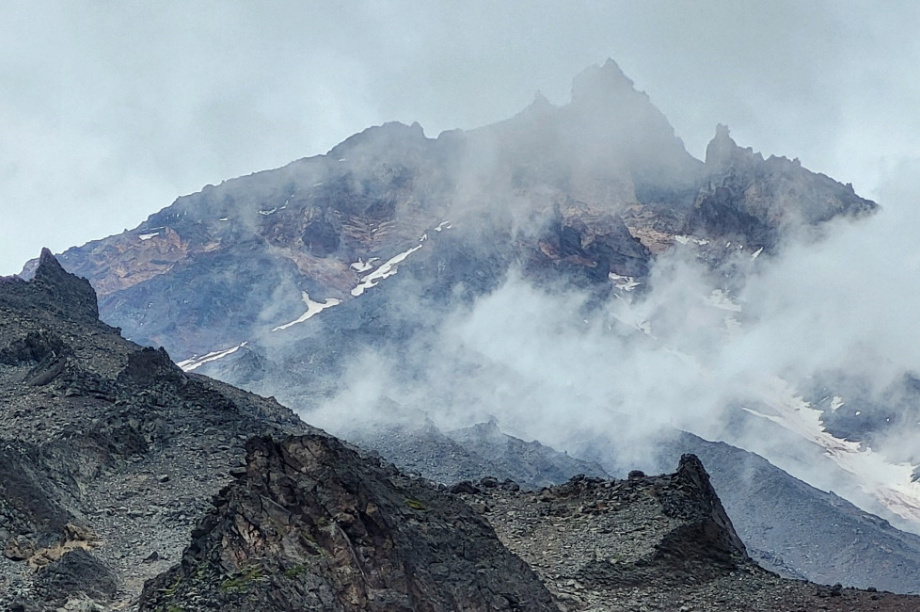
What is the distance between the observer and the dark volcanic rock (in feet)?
98.4

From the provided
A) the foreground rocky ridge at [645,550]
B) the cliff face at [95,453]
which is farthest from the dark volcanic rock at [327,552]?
the cliff face at [95,453]

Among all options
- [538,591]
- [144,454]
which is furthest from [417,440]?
Result: [538,591]

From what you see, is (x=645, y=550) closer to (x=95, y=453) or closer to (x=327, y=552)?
(x=327, y=552)

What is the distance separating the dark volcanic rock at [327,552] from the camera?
30.0 metres

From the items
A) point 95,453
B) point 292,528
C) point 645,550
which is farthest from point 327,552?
point 95,453

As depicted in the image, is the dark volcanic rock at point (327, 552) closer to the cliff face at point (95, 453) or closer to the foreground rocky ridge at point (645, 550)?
the foreground rocky ridge at point (645, 550)

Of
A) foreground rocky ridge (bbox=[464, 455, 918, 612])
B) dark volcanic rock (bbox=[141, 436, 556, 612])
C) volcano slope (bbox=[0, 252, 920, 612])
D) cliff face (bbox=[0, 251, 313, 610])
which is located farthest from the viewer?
cliff face (bbox=[0, 251, 313, 610])

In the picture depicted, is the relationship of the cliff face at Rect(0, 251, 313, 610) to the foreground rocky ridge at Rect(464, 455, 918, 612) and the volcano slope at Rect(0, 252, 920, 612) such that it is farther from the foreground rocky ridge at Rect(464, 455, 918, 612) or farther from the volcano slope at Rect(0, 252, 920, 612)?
the foreground rocky ridge at Rect(464, 455, 918, 612)

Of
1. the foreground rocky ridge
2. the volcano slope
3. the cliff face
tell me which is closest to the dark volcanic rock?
the volcano slope

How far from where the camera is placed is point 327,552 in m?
31.3

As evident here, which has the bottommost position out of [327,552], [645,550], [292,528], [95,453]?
[327,552]

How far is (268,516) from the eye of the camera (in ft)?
107

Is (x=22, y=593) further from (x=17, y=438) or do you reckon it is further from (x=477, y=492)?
(x=477, y=492)

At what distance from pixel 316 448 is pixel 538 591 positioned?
9217 millimetres
